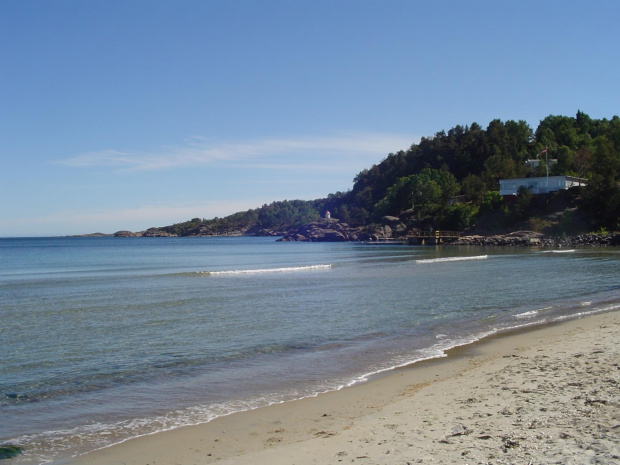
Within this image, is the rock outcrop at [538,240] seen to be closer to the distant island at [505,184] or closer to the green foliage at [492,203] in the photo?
the distant island at [505,184]

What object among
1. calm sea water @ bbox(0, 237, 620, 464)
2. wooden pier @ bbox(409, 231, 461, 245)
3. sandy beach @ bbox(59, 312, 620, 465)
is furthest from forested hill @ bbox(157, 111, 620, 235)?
sandy beach @ bbox(59, 312, 620, 465)

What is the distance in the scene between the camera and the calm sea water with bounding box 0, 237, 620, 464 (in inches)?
387

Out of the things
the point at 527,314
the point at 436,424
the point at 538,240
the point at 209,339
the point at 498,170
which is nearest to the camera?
the point at 436,424

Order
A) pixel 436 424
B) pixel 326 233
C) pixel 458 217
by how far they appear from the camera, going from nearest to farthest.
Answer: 1. pixel 436 424
2. pixel 458 217
3. pixel 326 233

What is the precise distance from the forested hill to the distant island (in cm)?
21

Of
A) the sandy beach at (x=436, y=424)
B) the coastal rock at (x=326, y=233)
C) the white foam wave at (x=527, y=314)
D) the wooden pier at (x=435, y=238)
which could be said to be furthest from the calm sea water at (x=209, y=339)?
the coastal rock at (x=326, y=233)

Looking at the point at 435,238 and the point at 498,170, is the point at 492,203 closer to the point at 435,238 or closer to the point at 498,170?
the point at 435,238

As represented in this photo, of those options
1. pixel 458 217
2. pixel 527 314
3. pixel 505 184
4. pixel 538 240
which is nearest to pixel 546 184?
pixel 505 184

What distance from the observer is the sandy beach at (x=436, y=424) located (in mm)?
6426

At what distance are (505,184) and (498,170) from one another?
21.0 metres

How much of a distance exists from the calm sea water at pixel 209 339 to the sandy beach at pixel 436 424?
89cm

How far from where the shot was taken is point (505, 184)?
111m

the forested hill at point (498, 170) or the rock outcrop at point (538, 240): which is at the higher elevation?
the forested hill at point (498, 170)

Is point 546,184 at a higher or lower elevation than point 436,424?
higher
